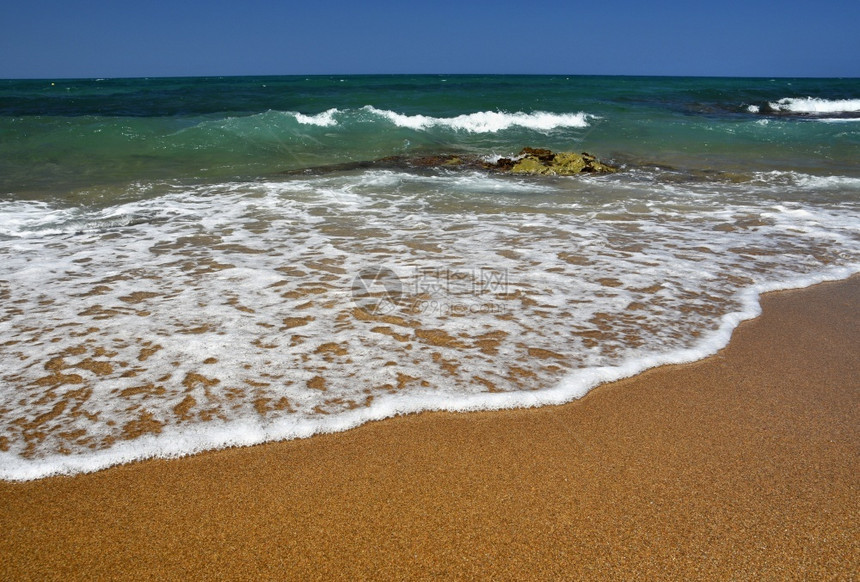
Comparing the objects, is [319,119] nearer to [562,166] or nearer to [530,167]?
[530,167]

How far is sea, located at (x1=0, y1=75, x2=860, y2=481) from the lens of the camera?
107 inches

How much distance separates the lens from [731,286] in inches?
171

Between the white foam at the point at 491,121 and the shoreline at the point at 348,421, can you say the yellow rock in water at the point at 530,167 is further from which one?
the white foam at the point at 491,121

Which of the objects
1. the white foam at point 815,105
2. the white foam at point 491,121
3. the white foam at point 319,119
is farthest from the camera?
the white foam at point 815,105

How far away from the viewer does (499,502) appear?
208 cm

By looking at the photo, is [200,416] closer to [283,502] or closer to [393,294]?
[283,502]

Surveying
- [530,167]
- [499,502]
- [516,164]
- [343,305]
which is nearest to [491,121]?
[516,164]

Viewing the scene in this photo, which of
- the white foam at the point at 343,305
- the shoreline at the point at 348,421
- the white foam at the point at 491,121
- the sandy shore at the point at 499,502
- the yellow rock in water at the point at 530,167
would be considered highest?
the white foam at the point at 491,121

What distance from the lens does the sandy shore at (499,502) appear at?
1822 mm

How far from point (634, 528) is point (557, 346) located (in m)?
1.45

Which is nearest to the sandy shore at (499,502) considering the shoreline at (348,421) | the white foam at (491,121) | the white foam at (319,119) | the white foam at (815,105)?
the shoreline at (348,421)

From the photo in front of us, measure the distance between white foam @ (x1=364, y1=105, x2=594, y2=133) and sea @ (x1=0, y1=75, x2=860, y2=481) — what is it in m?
6.87

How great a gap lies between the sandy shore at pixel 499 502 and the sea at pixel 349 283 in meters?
0.18

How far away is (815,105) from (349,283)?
31896 mm
